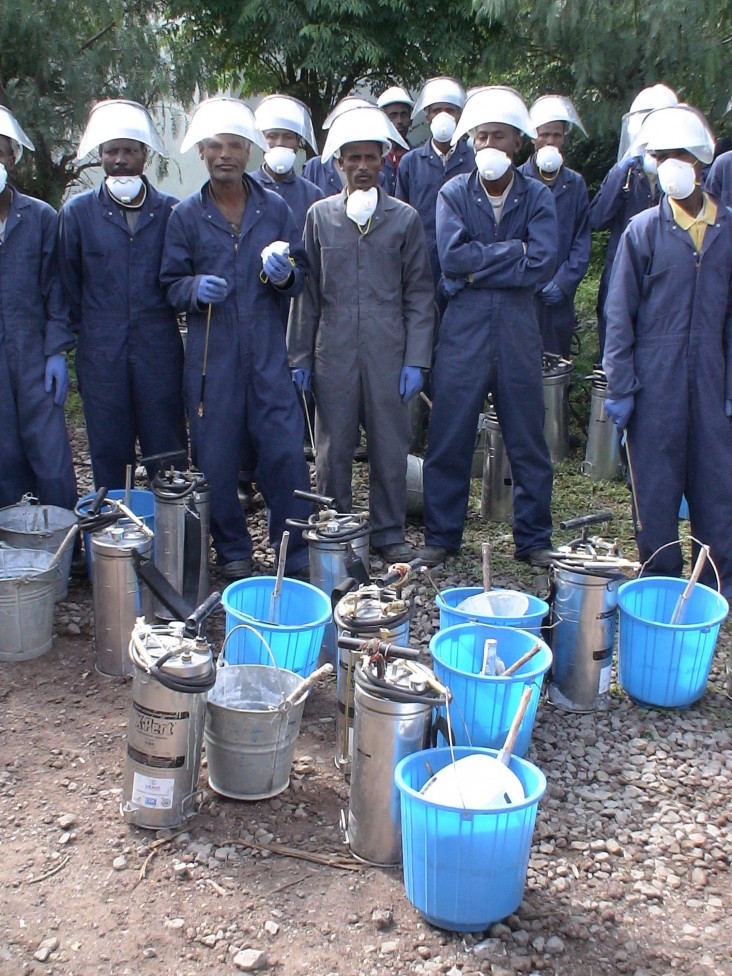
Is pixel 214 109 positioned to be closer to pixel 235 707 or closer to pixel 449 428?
pixel 449 428

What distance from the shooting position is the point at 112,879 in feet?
9.82

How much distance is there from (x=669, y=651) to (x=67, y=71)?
563 centimetres

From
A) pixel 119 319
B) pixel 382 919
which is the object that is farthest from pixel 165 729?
pixel 119 319

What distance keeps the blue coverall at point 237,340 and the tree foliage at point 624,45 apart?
3772 millimetres

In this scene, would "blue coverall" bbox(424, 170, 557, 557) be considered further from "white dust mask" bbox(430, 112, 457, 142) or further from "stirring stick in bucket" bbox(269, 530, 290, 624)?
"white dust mask" bbox(430, 112, 457, 142)

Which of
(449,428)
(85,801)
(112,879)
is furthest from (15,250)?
(112,879)

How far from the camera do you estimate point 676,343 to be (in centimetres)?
456

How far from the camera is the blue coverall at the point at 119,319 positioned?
4.86 m

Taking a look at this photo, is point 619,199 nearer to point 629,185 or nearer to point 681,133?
point 629,185

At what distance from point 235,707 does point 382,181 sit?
15.2 ft

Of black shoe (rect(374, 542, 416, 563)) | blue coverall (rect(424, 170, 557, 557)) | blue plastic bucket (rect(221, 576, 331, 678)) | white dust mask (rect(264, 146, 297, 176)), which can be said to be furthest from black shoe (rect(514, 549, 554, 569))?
white dust mask (rect(264, 146, 297, 176))

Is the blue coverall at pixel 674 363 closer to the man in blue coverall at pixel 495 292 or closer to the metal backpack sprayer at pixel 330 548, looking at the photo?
the man in blue coverall at pixel 495 292

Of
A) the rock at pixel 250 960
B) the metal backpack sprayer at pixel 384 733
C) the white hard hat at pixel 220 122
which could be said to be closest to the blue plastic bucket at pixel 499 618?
the metal backpack sprayer at pixel 384 733

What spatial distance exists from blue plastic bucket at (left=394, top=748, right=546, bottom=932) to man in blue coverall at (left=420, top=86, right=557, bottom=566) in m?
2.56
